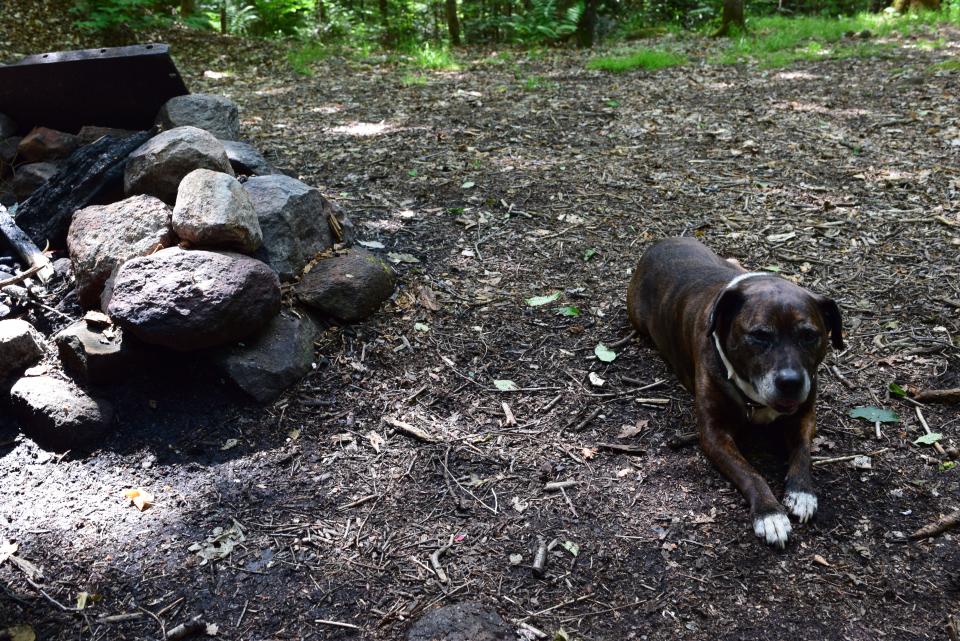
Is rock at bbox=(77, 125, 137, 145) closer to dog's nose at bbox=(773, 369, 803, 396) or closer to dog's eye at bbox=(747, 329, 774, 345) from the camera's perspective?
dog's eye at bbox=(747, 329, 774, 345)

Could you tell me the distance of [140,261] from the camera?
12.2 ft

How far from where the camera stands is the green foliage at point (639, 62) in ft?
34.0

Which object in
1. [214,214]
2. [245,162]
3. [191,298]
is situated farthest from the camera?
[245,162]

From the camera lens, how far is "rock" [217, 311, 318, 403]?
373 cm

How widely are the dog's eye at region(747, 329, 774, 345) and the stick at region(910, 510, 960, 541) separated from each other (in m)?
0.98

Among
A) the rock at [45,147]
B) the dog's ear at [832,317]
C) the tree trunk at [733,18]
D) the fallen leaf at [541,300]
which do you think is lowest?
the fallen leaf at [541,300]

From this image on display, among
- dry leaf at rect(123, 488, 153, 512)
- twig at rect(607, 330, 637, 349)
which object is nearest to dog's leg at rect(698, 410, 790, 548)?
twig at rect(607, 330, 637, 349)

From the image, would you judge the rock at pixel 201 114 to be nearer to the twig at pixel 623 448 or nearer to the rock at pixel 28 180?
the rock at pixel 28 180

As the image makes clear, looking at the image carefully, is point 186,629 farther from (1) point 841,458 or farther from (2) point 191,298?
(1) point 841,458

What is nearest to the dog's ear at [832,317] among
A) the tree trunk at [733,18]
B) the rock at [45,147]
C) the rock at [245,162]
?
the rock at [245,162]

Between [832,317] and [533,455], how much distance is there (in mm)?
1566

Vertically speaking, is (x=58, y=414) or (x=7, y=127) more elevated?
(x=7, y=127)

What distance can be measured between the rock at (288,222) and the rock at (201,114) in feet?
3.62

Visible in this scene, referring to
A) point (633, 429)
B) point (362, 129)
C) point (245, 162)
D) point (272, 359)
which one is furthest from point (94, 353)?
point (362, 129)
